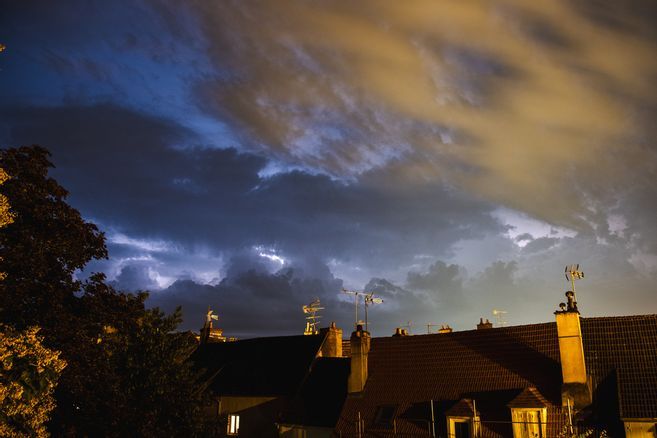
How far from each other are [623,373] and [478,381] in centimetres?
747

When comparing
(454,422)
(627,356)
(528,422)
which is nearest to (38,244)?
(454,422)

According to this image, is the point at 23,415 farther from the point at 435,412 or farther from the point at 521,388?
the point at 521,388

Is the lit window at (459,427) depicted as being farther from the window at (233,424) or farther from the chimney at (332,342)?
the window at (233,424)

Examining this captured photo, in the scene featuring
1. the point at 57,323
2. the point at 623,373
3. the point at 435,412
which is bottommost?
the point at 435,412

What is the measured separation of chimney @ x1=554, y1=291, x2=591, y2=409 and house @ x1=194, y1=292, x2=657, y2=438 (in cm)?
5

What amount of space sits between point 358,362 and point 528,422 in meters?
11.8

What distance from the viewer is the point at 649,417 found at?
24531mm

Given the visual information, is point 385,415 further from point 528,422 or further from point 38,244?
point 38,244

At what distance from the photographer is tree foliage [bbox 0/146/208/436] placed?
1948cm

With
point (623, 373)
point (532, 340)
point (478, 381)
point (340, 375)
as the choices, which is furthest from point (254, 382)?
point (623, 373)

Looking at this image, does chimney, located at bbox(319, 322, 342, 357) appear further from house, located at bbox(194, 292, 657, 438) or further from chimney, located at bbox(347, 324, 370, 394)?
chimney, located at bbox(347, 324, 370, 394)

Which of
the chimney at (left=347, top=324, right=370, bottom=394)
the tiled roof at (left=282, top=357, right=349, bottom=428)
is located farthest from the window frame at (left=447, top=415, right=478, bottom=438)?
the tiled roof at (left=282, top=357, right=349, bottom=428)

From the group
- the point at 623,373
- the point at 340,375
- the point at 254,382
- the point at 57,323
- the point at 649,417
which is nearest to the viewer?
the point at 57,323

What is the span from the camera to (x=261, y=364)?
45.8m
